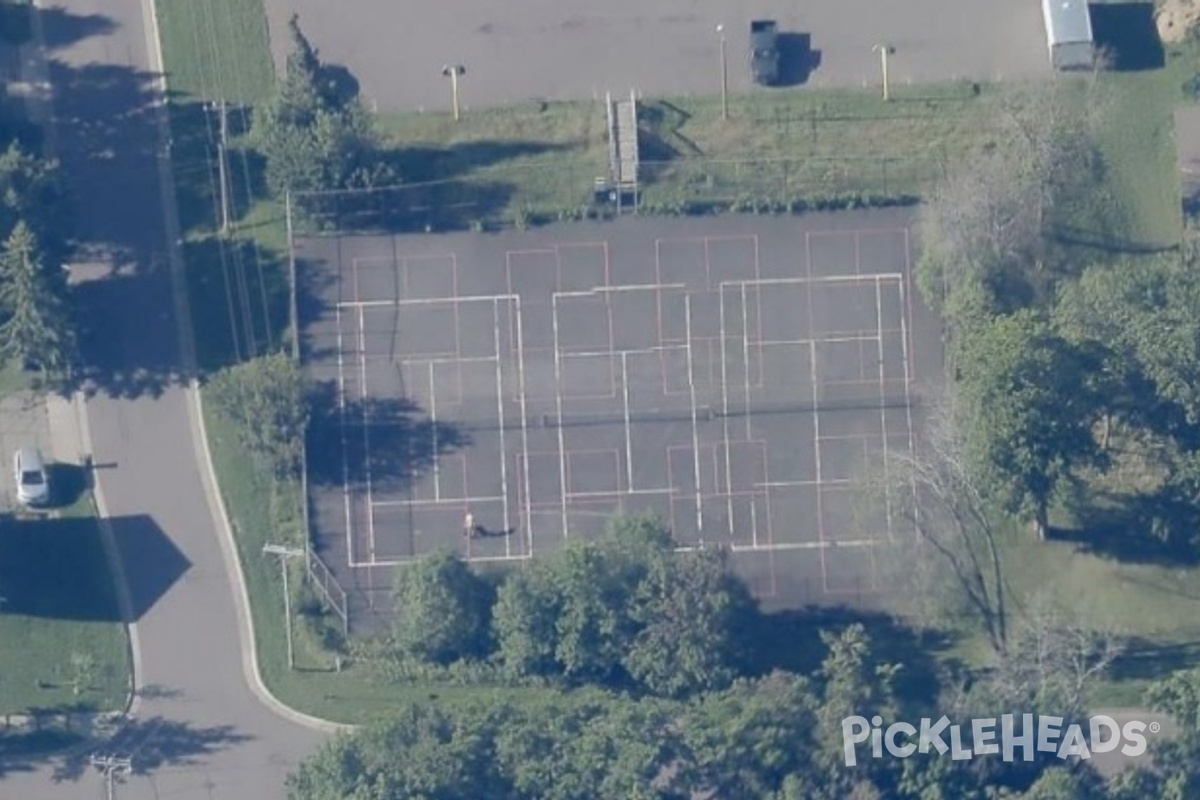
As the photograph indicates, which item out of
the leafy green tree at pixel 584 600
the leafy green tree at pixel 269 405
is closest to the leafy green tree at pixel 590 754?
the leafy green tree at pixel 584 600

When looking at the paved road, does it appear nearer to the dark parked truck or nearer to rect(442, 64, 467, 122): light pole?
rect(442, 64, 467, 122): light pole

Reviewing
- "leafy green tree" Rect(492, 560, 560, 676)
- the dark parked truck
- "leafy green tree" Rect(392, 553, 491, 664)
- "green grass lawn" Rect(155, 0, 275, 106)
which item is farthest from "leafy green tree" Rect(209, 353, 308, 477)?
the dark parked truck

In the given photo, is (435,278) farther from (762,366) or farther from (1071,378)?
(1071,378)

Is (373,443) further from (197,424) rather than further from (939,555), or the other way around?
(939,555)

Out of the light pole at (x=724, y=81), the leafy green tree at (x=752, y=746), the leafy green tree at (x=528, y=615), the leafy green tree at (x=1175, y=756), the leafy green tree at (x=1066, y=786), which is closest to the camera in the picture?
the leafy green tree at (x=752, y=746)

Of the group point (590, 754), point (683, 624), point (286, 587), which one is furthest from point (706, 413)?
point (286, 587)

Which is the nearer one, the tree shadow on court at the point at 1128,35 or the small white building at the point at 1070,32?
the small white building at the point at 1070,32

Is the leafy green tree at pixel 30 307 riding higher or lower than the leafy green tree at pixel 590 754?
higher

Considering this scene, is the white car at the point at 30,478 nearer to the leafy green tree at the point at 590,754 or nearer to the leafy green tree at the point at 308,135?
the leafy green tree at the point at 308,135
